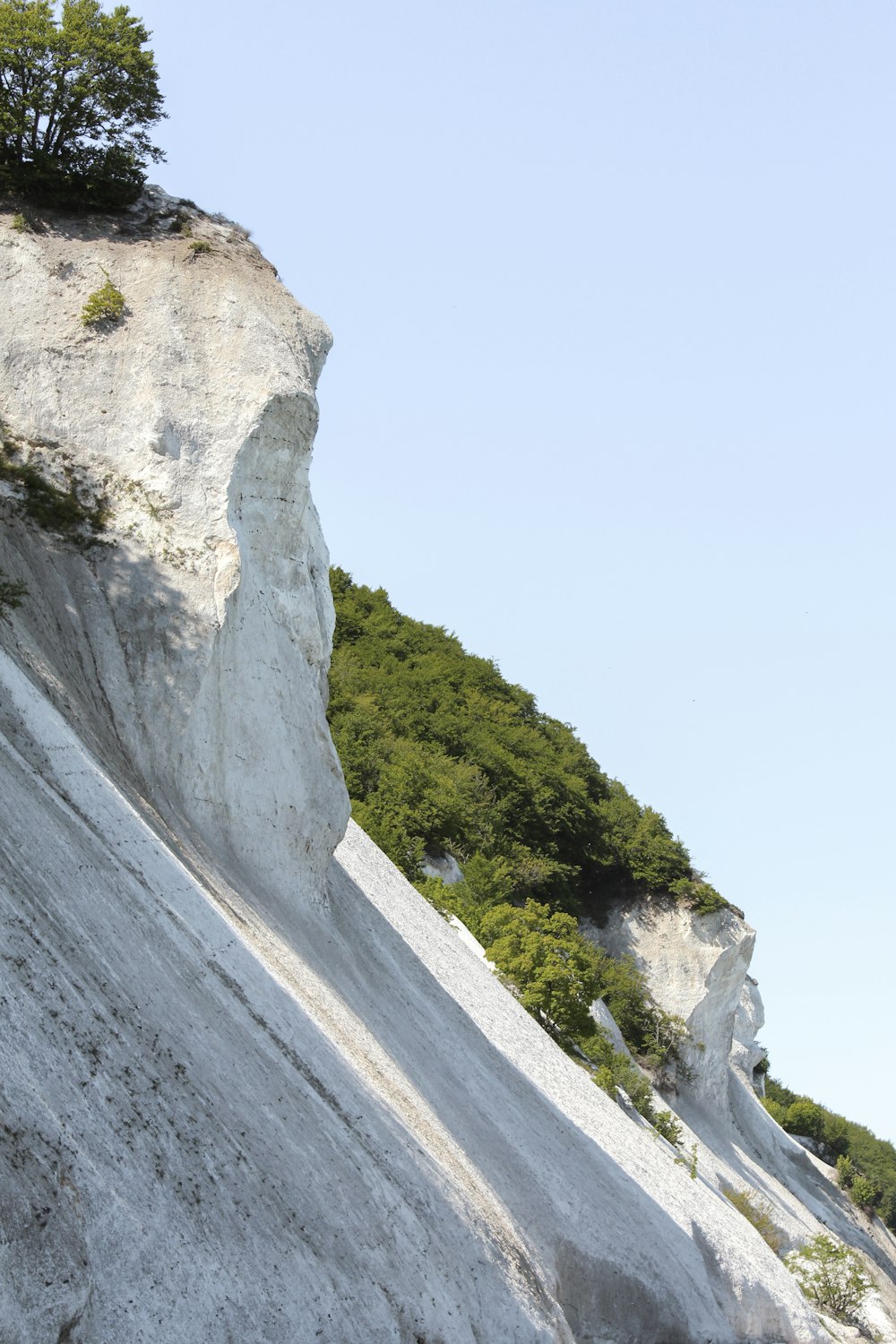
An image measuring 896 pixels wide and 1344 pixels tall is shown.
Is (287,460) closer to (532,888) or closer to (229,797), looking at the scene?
(229,797)

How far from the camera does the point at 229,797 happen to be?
23984mm

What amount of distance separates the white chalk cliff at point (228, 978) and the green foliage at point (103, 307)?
0.32 meters

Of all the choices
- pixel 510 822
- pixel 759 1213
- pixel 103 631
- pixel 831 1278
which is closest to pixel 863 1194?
pixel 759 1213

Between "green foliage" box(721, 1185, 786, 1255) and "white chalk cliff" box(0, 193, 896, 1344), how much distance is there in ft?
11.7

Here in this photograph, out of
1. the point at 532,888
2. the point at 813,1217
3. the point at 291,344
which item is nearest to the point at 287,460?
the point at 291,344

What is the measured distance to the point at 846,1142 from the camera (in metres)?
69.2

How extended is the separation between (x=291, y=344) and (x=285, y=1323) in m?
19.2

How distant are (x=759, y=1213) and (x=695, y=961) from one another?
33.4 ft

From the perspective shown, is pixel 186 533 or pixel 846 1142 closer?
pixel 186 533

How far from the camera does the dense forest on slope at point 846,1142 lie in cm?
6144

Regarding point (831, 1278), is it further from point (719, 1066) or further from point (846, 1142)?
point (846, 1142)

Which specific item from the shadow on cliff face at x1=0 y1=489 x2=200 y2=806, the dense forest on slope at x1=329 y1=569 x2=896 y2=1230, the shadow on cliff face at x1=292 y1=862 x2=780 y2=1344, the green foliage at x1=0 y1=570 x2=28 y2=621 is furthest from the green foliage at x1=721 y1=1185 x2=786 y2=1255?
the green foliage at x1=0 y1=570 x2=28 y2=621

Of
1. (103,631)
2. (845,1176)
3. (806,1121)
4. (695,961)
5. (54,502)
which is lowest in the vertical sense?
(103,631)

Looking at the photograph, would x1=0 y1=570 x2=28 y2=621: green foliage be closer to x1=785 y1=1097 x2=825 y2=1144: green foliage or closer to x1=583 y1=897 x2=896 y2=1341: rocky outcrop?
x1=583 y1=897 x2=896 y2=1341: rocky outcrop
